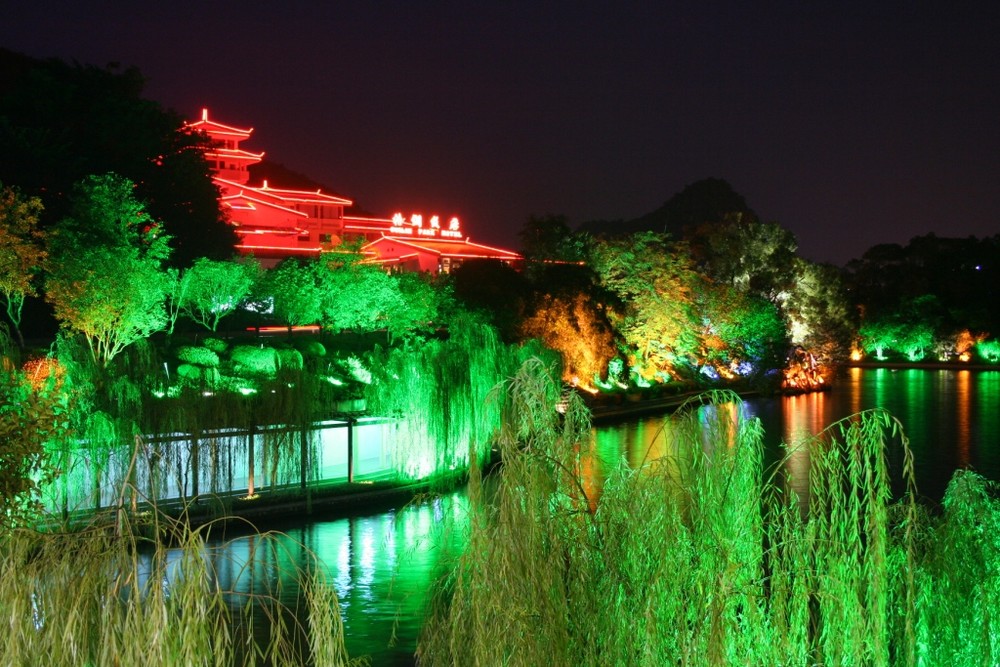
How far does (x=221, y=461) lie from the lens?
15430 millimetres

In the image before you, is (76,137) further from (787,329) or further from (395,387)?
(787,329)

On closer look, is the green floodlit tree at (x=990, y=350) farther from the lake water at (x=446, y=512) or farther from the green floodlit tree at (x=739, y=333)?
the green floodlit tree at (x=739, y=333)

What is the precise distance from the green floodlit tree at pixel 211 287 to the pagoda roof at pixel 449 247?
16848 mm

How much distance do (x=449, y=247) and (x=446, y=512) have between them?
3971 cm

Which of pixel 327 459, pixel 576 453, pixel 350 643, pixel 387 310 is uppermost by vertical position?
pixel 387 310

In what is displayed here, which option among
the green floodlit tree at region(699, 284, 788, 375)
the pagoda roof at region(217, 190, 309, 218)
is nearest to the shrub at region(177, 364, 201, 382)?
the pagoda roof at region(217, 190, 309, 218)

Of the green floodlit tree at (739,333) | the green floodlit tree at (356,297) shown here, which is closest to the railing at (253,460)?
the green floodlit tree at (356,297)

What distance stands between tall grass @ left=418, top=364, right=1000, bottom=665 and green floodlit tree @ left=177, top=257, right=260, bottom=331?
20546mm

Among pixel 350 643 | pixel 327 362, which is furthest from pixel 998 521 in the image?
pixel 327 362

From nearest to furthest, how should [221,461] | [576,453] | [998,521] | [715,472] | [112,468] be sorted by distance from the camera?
[715,472], [576,453], [998,521], [112,468], [221,461]

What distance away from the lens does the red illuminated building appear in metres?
40.6

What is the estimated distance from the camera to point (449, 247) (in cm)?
4681

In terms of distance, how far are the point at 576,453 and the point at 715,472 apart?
991 mm

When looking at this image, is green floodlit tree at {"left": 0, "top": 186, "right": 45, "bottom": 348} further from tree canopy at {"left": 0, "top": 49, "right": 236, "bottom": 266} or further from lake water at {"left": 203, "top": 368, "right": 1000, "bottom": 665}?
lake water at {"left": 203, "top": 368, "right": 1000, "bottom": 665}
